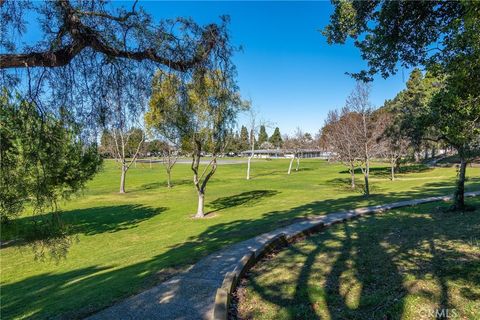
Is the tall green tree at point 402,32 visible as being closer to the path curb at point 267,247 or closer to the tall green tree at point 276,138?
the path curb at point 267,247

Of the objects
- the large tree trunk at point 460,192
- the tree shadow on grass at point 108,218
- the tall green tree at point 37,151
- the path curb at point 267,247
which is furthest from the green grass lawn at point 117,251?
the large tree trunk at point 460,192

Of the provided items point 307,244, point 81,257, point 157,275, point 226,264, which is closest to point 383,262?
point 307,244

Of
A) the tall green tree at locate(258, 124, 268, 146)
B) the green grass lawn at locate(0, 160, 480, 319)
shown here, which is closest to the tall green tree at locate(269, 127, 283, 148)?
the tall green tree at locate(258, 124, 268, 146)

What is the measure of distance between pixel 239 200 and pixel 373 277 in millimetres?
21482

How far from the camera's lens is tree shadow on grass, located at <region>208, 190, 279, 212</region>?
25078mm

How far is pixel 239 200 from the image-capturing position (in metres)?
27.7

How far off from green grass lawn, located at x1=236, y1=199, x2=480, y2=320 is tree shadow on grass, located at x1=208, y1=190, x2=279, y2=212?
14.9m

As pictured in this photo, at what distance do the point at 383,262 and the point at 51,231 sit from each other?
6430 mm

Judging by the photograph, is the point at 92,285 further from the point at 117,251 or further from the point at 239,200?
the point at 239,200

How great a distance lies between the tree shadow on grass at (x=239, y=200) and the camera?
25.1 metres

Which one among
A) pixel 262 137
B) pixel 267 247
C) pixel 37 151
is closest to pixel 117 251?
pixel 267 247

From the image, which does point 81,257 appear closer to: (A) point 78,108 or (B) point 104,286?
(B) point 104,286

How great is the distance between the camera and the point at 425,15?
22.1 ft

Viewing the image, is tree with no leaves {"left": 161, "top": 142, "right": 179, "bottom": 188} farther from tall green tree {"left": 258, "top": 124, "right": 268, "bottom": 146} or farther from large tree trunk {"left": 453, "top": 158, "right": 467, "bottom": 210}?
tall green tree {"left": 258, "top": 124, "right": 268, "bottom": 146}
